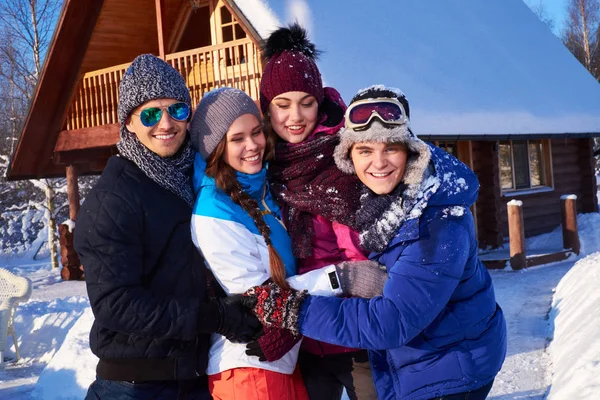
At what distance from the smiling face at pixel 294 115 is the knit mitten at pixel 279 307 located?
0.83 metres

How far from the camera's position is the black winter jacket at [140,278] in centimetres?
219

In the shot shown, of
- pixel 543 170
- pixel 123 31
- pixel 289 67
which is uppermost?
pixel 123 31

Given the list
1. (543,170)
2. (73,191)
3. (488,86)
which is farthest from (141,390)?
(543,170)

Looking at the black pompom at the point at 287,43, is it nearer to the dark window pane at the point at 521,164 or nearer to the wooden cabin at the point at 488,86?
the wooden cabin at the point at 488,86

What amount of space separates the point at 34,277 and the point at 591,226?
41.7 feet

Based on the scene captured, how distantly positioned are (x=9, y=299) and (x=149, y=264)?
A: 5.56m

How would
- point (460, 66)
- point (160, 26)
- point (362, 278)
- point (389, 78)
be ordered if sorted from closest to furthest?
point (362, 278)
point (160, 26)
point (389, 78)
point (460, 66)

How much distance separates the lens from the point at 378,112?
7.34 ft

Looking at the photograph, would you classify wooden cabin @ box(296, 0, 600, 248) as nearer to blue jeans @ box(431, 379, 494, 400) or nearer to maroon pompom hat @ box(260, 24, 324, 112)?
maroon pompom hat @ box(260, 24, 324, 112)

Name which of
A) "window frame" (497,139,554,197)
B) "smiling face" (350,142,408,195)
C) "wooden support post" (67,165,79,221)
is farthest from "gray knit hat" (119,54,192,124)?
"window frame" (497,139,554,197)

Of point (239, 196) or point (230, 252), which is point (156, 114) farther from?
point (230, 252)

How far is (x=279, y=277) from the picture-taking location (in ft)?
7.52

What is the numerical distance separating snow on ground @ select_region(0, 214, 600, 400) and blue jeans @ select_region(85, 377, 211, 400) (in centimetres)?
200

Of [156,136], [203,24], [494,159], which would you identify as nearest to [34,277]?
[203,24]
